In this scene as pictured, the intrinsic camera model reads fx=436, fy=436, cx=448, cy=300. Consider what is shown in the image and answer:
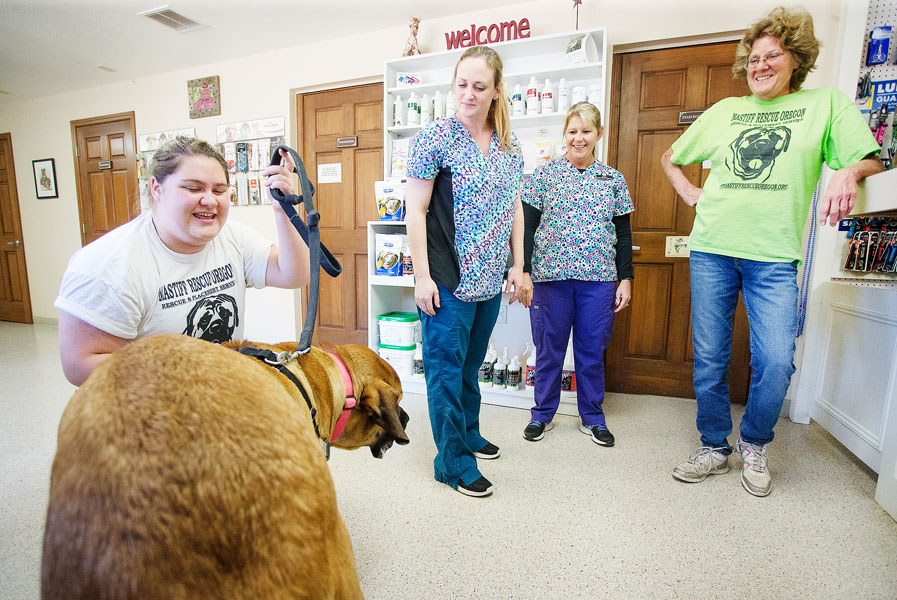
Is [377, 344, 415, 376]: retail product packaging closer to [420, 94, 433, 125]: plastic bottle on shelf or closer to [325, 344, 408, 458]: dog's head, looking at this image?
[420, 94, 433, 125]: plastic bottle on shelf

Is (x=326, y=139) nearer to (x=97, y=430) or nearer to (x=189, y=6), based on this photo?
(x=189, y=6)

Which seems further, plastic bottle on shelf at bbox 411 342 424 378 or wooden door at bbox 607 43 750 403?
plastic bottle on shelf at bbox 411 342 424 378

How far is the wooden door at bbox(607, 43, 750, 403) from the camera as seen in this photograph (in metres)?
2.63

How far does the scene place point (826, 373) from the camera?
7.15ft

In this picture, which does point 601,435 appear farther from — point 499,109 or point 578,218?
point 499,109

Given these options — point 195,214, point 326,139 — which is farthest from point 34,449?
point 326,139

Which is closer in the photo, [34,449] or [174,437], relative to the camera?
[174,437]

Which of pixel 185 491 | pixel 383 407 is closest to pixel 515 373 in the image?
pixel 383 407

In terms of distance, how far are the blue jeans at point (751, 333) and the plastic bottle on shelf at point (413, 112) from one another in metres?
1.93

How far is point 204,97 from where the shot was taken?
4.11 metres

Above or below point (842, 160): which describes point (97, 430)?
below

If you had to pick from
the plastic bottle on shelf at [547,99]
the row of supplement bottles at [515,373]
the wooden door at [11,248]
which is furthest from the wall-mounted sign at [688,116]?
the wooden door at [11,248]

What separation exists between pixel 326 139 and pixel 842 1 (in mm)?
3387

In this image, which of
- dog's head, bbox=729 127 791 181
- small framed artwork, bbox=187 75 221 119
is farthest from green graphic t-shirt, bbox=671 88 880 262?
small framed artwork, bbox=187 75 221 119
